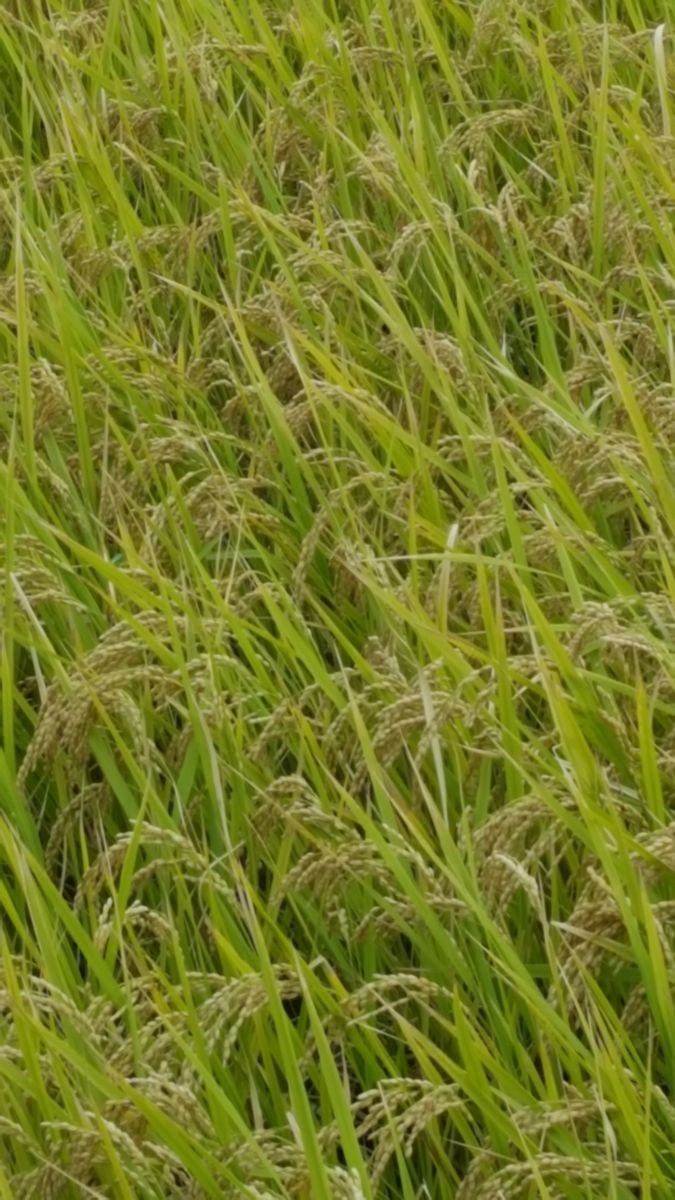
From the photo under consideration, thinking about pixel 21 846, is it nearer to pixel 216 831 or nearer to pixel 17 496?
pixel 216 831

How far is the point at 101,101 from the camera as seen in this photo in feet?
8.74

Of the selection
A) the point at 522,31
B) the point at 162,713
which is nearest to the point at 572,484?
the point at 162,713

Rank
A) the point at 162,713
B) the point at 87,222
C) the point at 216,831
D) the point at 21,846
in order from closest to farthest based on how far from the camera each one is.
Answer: the point at 21,846, the point at 216,831, the point at 162,713, the point at 87,222

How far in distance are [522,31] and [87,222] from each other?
0.72 metres

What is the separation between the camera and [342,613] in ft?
5.97

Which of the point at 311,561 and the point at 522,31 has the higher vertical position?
the point at 522,31

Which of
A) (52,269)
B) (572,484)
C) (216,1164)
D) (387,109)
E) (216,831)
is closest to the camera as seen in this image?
(216,1164)

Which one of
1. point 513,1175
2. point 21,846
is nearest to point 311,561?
point 21,846

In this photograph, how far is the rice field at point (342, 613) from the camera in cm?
131

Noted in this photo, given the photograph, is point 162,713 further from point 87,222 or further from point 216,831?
point 87,222

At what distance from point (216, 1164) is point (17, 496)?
33.0 inches

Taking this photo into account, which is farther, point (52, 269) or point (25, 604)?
point (52, 269)

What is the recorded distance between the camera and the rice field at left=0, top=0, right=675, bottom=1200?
4.29 feet

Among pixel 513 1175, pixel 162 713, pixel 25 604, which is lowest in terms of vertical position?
pixel 513 1175
